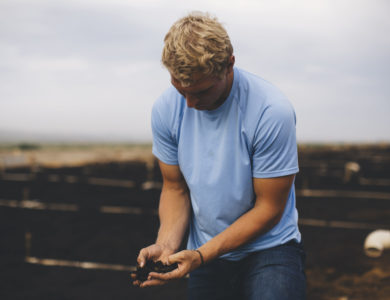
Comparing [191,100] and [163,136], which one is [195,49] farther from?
[163,136]

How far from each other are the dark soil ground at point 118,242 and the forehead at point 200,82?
11.3 ft

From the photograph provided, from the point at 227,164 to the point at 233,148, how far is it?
88 mm

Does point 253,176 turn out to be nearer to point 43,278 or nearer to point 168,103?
point 168,103

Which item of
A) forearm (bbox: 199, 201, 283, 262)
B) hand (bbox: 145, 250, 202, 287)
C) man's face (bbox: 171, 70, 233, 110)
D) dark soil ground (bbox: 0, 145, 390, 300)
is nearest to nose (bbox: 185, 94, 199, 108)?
man's face (bbox: 171, 70, 233, 110)

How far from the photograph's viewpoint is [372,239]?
5160mm

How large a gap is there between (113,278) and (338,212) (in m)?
6.00

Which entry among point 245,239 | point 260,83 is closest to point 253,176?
point 245,239

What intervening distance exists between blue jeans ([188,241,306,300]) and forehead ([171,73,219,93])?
93cm

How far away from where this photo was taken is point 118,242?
6.96 m

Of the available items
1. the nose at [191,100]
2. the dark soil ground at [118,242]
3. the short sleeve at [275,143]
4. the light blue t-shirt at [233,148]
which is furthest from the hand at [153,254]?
the dark soil ground at [118,242]

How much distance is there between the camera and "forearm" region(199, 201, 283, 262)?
72.0 inches

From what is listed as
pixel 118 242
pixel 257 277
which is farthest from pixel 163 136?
pixel 118 242

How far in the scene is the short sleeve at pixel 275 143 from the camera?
1.69 meters

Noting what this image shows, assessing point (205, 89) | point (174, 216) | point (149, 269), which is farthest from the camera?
point (174, 216)
